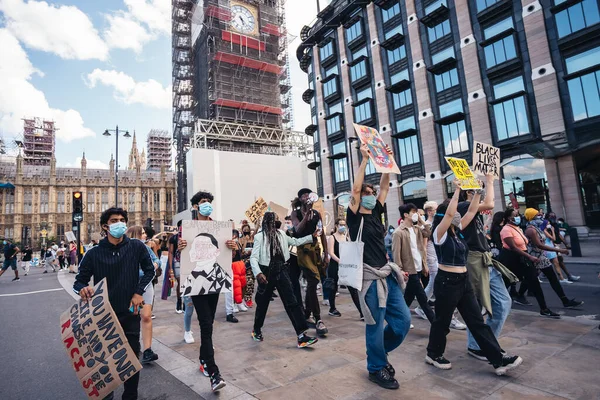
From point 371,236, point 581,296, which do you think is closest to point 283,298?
point 371,236

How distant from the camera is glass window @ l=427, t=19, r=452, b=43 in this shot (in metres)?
24.4

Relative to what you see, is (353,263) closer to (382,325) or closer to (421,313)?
(382,325)

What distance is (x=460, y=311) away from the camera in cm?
355

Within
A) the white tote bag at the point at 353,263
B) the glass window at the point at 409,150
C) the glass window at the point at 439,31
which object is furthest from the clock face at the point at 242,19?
the white tote bag at the point at 353,263

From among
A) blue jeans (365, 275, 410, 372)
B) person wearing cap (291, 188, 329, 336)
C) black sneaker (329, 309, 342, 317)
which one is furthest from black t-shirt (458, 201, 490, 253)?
black sneaker (329, 309, 342, 317)

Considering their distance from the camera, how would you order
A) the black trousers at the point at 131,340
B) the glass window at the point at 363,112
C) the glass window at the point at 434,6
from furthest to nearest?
the glass window at the point at 363,112 → the glass window at the point at 434,6 → the black trousers at the point at 131,340

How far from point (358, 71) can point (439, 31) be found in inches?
312

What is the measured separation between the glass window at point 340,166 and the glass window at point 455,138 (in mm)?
10273

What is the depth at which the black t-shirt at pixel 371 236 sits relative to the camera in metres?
3.43

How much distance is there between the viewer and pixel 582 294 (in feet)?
22.5

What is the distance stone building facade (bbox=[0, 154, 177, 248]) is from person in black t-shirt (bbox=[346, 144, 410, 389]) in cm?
7285

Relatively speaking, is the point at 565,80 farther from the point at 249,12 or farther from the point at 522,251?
the point at 249,12

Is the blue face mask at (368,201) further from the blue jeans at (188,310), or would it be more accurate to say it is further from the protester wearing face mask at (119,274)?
the blue jeans at (188,310)

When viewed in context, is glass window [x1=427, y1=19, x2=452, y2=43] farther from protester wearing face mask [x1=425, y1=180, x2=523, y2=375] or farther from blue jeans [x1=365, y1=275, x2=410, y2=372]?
blue jeans [x1=365, y1=275, x2=410, y2=372]
